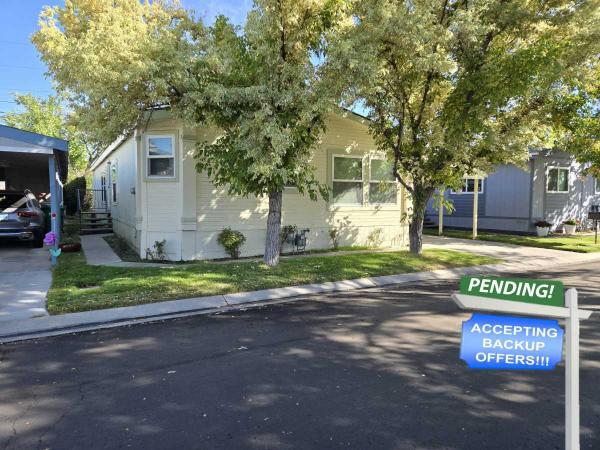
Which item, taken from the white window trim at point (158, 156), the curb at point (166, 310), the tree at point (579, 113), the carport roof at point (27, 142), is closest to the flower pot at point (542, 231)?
the tree at point (579, 113)

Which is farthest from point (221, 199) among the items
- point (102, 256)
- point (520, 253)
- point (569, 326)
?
point (569, 326)

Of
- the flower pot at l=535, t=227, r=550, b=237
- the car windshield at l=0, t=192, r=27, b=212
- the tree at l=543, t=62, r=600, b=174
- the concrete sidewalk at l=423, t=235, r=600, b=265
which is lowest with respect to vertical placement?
the concrete sidewalk at l=423, t=235, r=600, b=265

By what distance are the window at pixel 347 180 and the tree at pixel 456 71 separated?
6.26 ft

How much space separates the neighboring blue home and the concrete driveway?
16.7m

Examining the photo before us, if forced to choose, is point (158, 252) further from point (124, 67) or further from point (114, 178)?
point (114, 178)

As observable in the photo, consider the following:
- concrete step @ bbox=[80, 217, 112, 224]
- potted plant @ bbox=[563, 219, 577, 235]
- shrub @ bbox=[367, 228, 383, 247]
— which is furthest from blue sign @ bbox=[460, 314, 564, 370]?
potted plant @ bbox=[563, 219, 577, 235]

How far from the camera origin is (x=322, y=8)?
28.1 ft

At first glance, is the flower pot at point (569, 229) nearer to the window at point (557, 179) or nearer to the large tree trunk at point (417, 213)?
the window at point (557, 179)

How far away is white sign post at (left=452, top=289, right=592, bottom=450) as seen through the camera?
2.20m

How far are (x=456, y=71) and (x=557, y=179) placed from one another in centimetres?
1361

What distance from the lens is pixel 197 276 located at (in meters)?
8.78

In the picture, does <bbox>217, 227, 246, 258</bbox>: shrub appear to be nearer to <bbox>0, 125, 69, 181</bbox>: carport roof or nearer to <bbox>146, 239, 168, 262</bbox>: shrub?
<bbox>146, 239, 168, 262</bbox>: shrub

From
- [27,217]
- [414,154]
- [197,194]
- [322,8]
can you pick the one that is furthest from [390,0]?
[27,217]

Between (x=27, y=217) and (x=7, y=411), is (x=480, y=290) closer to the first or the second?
(x=7, y=411)
